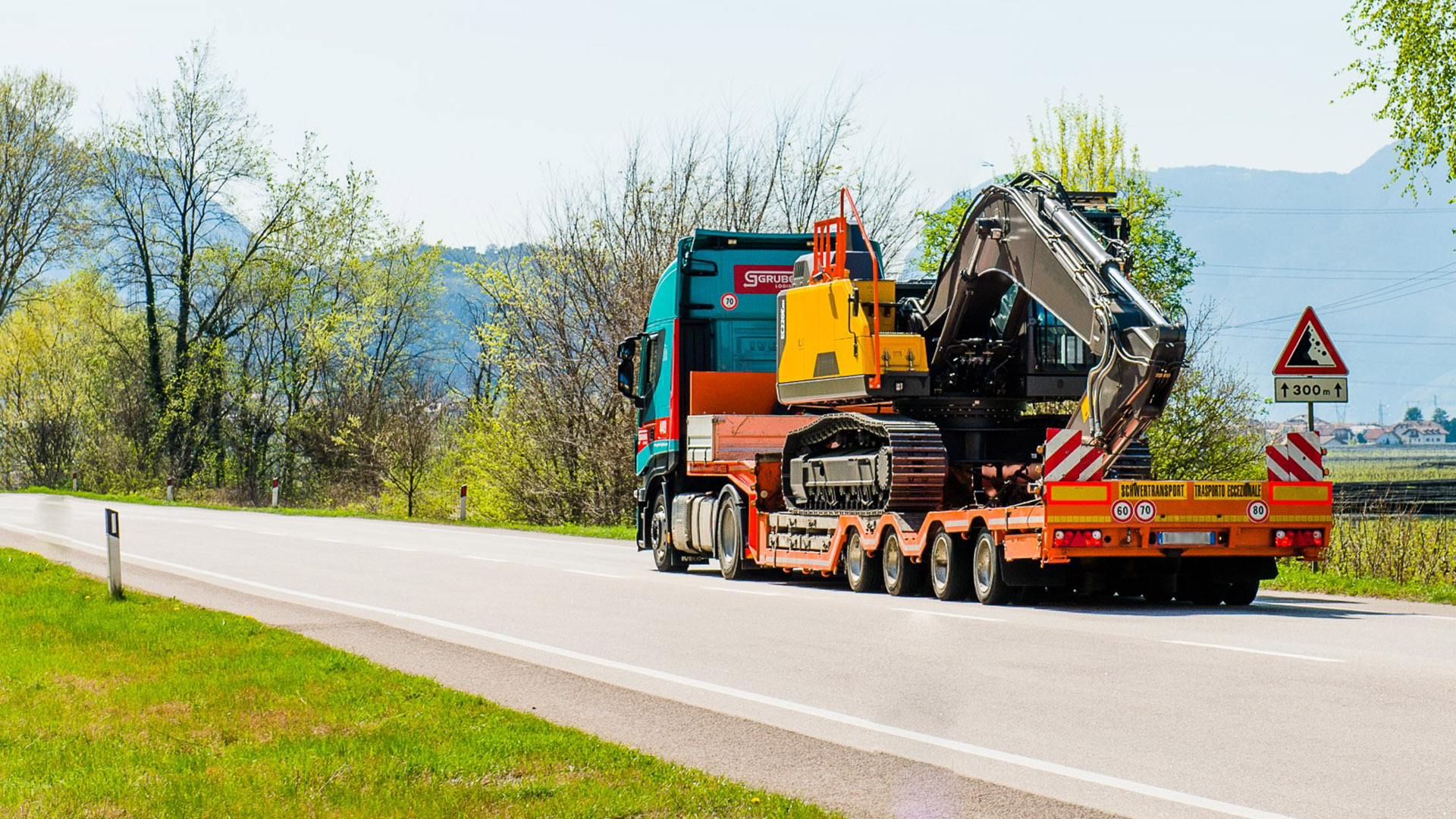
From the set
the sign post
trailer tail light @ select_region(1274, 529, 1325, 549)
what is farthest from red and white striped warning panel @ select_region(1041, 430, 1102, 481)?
the sign post

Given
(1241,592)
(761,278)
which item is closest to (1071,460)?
(1241,592)

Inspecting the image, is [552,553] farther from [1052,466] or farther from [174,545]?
[1052,466]

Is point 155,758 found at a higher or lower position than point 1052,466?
lower

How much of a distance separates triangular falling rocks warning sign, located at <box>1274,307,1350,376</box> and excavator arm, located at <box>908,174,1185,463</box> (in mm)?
2307

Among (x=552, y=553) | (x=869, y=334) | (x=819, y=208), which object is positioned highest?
(x=819, y=208)

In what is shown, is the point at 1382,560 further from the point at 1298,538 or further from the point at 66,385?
the point at 66,385

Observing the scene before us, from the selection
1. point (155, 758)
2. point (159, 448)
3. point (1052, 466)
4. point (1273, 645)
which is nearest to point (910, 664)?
point (1273, 645)

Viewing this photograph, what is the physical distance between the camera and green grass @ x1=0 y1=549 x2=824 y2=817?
20.2 feet

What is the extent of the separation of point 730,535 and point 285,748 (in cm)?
1228

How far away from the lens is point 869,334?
53.0ft

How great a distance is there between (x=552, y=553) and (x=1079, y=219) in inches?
464

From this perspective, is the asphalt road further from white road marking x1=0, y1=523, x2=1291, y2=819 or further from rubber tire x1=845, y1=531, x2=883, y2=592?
rubber tire x1=845, y1=531, x2=883, y2=592

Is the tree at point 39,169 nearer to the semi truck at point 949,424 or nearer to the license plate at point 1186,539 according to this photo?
the semi truck at point 949,424

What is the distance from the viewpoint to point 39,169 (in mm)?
59219
